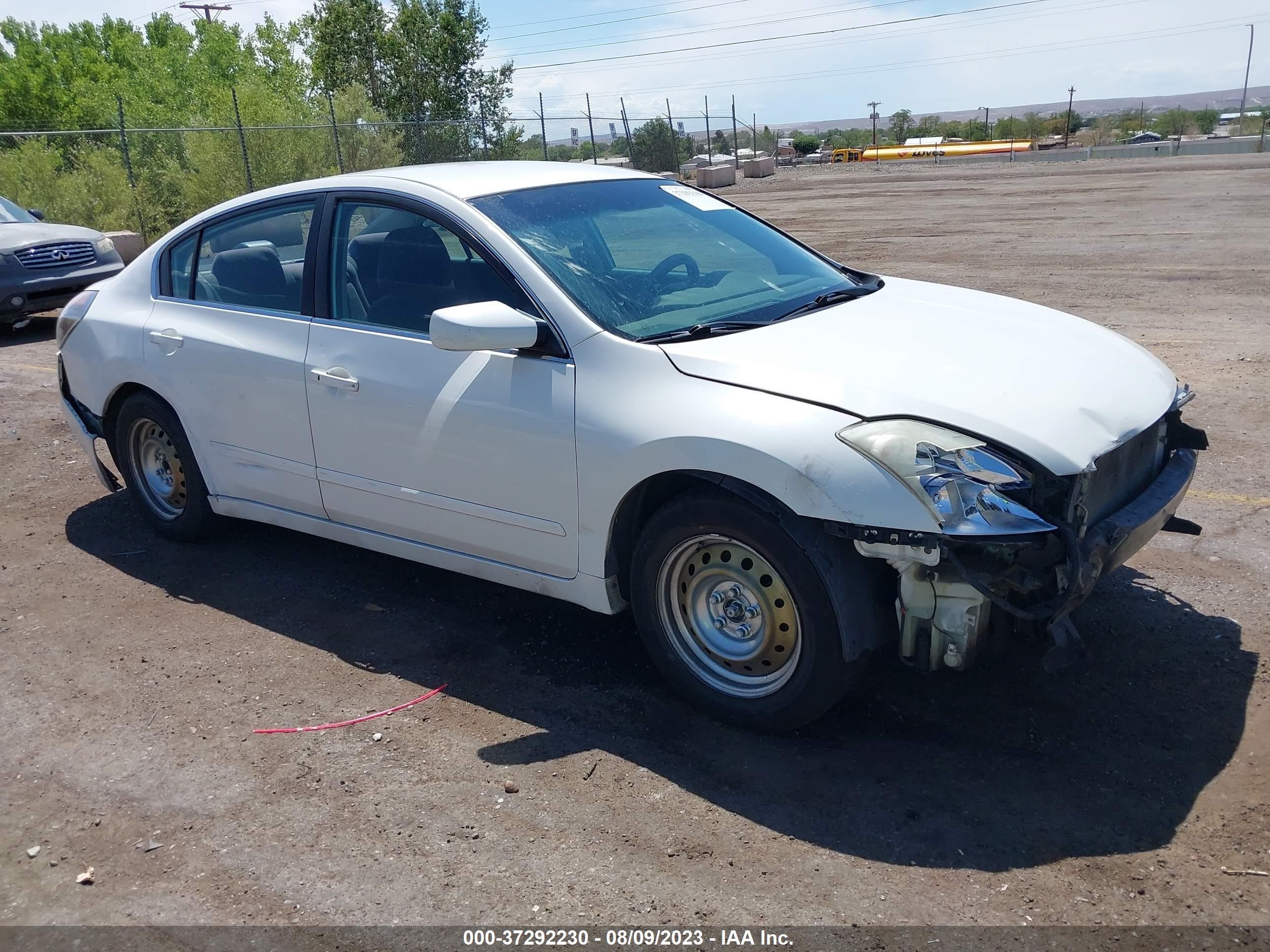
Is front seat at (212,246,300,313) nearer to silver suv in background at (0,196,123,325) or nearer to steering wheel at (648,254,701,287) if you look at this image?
steering wheel at (648,254,701,287)

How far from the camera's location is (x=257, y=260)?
503 cm

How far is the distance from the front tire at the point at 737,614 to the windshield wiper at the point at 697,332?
58cm

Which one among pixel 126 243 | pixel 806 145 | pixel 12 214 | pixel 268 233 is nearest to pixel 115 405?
pixel 268 233

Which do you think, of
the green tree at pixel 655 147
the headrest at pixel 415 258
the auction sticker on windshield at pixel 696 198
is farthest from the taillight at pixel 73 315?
the green tree at pixel 655 147

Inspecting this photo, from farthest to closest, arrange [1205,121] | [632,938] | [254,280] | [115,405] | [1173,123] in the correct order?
1. [1205,121]
2. [1173,123]
3. [115,405]
4. [254,280]
5. [632,938]

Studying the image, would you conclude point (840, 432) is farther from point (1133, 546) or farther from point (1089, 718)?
point (1089, 718)

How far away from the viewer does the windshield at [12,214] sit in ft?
42.5

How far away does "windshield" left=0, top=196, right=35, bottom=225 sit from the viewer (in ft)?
42.5

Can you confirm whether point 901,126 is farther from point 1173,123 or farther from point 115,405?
point 115,405

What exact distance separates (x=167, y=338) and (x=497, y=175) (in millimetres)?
1820

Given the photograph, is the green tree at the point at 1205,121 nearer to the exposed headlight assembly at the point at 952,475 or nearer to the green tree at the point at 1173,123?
the green tree at the point at 1173,123

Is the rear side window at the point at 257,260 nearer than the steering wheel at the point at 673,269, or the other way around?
the steering wheel at the point at 673,269

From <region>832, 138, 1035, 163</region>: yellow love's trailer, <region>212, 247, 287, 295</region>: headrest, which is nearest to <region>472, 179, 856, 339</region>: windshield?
<region>212, 247, 287, 295</region>: headrest

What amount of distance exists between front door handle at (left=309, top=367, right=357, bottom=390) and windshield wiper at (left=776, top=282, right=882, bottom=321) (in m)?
1.69
